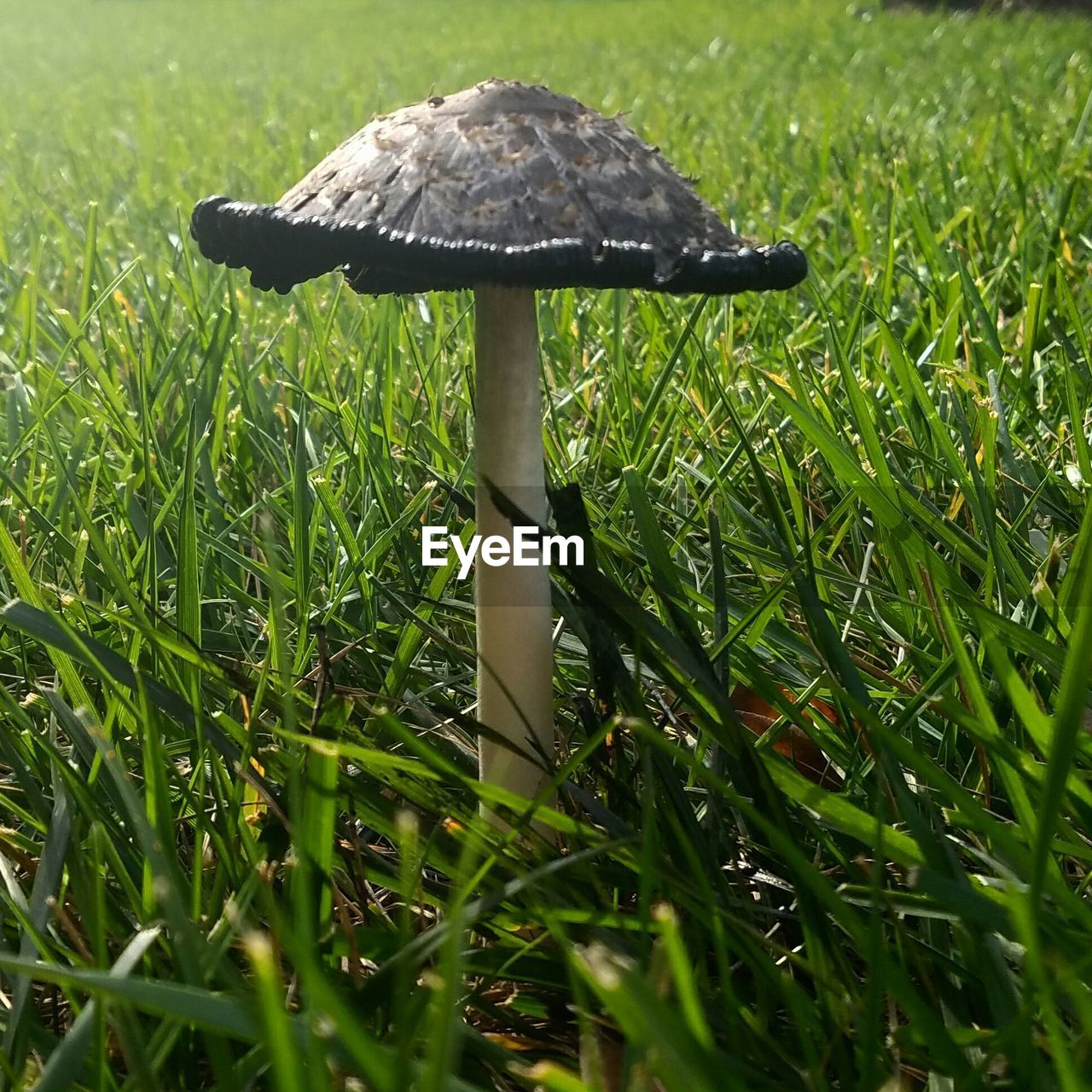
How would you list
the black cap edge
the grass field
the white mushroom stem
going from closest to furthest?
1. the grass field
2. the black cap edge
3. the white mushroom stem

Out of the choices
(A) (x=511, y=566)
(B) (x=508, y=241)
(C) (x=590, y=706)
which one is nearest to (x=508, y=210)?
(B) (x=508, y=241)

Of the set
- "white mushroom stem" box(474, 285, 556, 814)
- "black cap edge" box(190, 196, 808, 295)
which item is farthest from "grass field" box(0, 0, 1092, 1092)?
"black cap edge" box(190, 196, 808, 295)

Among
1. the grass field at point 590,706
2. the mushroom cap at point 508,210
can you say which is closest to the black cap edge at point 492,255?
the mushroom cap at point 508,210

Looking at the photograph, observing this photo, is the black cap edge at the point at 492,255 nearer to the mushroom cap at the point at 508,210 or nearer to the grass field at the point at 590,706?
the mushroom cap at the point at 508,210

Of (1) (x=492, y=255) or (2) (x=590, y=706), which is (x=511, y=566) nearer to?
(2) (x=590, y=706)

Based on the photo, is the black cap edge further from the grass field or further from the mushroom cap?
the grass field

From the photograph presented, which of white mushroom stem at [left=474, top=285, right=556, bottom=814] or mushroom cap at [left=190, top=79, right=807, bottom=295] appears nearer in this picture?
mushroom cap at [left=190, top=79, right=807, bottom=295]

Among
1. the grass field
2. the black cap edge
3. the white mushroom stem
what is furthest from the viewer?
the white mushroom stem
